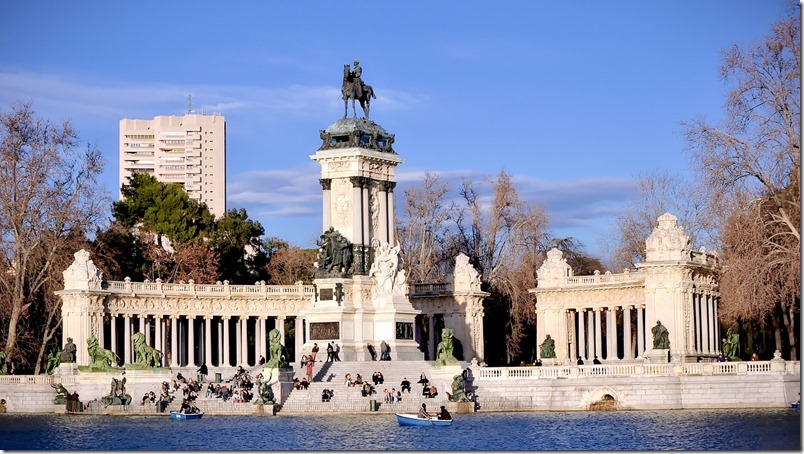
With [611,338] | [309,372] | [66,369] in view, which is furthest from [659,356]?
[66,369]

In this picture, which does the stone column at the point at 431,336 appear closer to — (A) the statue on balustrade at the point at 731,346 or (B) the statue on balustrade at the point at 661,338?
(B) the statue on balustrade at the point at 661,338

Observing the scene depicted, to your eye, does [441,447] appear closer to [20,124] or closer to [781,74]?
[781,74]

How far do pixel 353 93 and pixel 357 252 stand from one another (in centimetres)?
766

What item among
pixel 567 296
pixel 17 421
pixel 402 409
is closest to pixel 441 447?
pixel 402 409

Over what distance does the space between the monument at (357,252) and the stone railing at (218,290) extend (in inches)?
311

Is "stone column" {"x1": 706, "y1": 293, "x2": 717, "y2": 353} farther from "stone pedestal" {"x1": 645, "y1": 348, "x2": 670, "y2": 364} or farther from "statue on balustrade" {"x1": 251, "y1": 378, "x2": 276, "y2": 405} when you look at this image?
"statue on balustrade" {"x1": 251, "y1": 378, "x2": 276, "y2": 405}

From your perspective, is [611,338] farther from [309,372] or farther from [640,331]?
[309,372]

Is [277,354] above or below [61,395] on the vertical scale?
above

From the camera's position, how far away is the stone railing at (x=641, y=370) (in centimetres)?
6488

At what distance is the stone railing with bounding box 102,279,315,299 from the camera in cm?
8606

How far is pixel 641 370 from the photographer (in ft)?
221

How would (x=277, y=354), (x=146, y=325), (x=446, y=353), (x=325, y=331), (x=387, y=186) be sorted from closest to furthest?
(x=277, y=354) < (x=446, y=353) < (x=325, y=331) < (x=387, y=186) < (x=146, y=325)

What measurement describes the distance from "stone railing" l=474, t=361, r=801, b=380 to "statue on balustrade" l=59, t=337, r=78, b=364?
19.1m

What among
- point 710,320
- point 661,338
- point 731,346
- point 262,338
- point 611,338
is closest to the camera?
point 731,346
